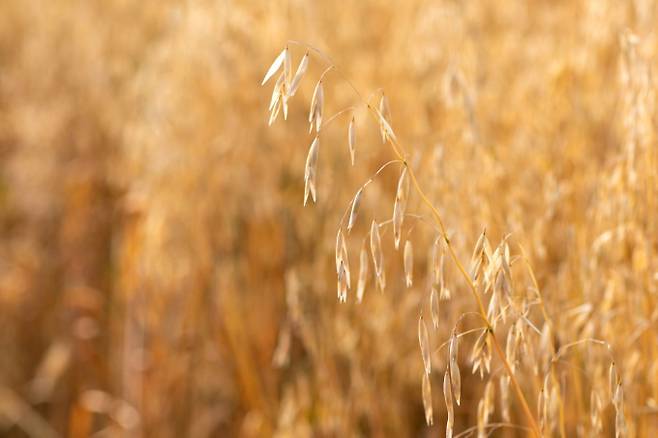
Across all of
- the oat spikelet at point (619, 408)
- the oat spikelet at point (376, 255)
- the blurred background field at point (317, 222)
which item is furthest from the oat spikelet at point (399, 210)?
the blurred background field at point (317, 222)

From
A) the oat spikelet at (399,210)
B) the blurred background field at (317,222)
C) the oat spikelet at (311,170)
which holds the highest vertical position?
the oat spikelet at (311,170)

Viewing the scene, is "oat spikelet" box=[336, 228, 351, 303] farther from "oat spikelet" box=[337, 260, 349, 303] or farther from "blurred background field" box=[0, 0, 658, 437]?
"blurred background field" box=[0, 0, 658, 437]

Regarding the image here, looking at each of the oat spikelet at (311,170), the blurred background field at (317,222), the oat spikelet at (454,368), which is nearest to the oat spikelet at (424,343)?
the oat spikelet at (454,368)

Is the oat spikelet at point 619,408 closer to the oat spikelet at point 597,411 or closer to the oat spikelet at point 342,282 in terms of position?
the oat spikelet at point 597,411

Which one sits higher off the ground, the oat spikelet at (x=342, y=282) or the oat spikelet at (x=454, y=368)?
the oat spikelet at (x=342, y=282)

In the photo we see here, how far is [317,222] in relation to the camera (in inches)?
74.1

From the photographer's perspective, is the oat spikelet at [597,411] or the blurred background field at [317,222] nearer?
the oat spikelet at [597,411]

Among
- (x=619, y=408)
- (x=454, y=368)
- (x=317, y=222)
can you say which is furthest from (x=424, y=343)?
(x=317, y=222)

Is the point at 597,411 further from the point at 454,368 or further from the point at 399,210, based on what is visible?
the point at 399,210

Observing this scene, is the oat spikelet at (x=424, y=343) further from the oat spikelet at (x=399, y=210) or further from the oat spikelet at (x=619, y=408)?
the oat spikelet at (x=619, y=408)

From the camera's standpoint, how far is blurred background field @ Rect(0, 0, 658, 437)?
1.20 metres

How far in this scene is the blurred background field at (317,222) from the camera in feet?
3.93

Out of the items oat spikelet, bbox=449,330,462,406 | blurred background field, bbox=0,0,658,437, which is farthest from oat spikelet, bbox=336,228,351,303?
blurred background field, bbox=0,0,658,437

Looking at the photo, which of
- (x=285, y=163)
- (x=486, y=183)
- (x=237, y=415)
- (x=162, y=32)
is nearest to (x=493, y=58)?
(x=285, y=163)
